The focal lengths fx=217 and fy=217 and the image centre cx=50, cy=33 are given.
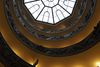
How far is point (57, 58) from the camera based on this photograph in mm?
14406

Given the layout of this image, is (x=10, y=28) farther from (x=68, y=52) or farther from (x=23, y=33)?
(x=68, y=52)

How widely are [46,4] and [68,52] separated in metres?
5.29

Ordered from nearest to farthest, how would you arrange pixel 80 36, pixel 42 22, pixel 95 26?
1. pixel 95 26
2. pixel 80 36
3. pixel 42 22

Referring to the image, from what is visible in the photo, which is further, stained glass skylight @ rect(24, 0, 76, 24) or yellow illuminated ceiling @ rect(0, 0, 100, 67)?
stained glass skylight @ rect(24, 0, 76, 24)

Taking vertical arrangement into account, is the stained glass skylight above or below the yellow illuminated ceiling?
above

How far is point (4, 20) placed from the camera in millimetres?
13484

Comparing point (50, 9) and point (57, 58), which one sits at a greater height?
point (50, 9)

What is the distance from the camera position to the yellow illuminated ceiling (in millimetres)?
13703

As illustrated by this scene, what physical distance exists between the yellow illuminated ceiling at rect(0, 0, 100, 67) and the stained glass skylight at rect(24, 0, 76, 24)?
11.4 ft

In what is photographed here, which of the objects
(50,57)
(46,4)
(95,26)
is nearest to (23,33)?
(50,57)

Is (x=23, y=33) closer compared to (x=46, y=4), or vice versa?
(x=23, y=33)

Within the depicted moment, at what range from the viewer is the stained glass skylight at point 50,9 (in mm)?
17686

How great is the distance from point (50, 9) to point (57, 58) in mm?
5205

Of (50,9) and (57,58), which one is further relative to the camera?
(50,9)
